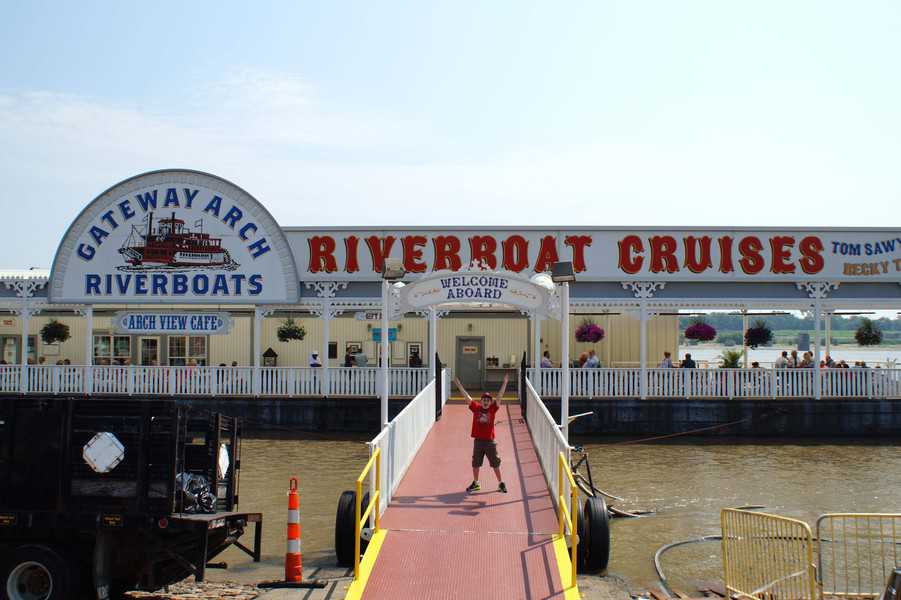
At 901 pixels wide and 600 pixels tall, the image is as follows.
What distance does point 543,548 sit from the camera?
368 inches

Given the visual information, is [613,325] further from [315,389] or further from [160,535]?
[160,535]

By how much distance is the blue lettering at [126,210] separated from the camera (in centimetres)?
2469

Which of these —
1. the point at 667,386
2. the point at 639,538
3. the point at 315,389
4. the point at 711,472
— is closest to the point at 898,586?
the point at 639,538

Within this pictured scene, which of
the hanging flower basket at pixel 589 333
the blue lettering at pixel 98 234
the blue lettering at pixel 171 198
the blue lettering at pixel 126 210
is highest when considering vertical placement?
the blue lettering at pixel 171 198

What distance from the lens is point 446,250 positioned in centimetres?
2478

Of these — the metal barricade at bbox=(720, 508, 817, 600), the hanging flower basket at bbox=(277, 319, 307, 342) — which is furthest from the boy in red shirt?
the hanging flower basket at bbox=(277, 319, 307, 342)

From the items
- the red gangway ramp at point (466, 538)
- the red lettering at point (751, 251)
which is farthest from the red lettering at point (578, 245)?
the red gangway ramp at point (466, 538)

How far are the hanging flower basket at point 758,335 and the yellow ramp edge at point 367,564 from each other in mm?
20775

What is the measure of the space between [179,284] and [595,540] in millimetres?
17435

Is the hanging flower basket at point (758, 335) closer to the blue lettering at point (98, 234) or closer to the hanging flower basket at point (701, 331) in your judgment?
the hanging flower basket at point (701, 331)

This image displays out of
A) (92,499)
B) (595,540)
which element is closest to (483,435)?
(595,540)

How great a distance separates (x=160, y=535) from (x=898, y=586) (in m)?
6.52

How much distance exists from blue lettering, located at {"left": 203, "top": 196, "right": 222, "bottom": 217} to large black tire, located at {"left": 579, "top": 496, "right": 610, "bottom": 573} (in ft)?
56.0

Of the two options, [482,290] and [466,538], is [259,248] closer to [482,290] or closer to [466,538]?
[482,290]
